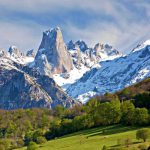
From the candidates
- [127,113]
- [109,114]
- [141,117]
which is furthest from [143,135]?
[109,114]

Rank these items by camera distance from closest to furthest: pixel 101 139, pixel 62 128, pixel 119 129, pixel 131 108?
pixel 101 139
pixel 119 129
pixel 131 108
pixel 62 128

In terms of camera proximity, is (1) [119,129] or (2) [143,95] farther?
(2) [143,95]

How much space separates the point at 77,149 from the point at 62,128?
71.0 meters

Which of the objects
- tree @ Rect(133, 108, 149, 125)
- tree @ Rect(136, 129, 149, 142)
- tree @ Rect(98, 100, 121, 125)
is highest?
tree @ Rect(98, 100, 121, 125)

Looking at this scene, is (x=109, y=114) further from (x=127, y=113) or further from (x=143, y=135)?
(x=143, y=135)

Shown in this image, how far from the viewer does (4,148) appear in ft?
486

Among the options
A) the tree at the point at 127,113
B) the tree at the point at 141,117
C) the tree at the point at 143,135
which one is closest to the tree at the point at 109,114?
the tree at the point at 127,113

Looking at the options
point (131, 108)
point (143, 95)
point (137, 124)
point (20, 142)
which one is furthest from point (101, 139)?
point (20, 142)

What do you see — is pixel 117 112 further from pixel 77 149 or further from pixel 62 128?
pixel 77 149

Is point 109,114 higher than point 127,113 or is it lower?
higher

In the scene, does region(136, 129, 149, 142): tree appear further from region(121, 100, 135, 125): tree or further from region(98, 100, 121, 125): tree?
region(98, 100, 121, 125): tree

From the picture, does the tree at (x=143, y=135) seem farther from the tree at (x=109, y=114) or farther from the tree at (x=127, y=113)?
the tree at (x=109, y=114)

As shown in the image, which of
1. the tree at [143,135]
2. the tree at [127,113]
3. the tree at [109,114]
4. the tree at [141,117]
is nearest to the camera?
the tree at [143,135]

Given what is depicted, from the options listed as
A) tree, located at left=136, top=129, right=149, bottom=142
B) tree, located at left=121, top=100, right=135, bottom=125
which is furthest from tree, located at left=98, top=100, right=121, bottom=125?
tree, located at left=136, top=129, right=149, bottom=142
